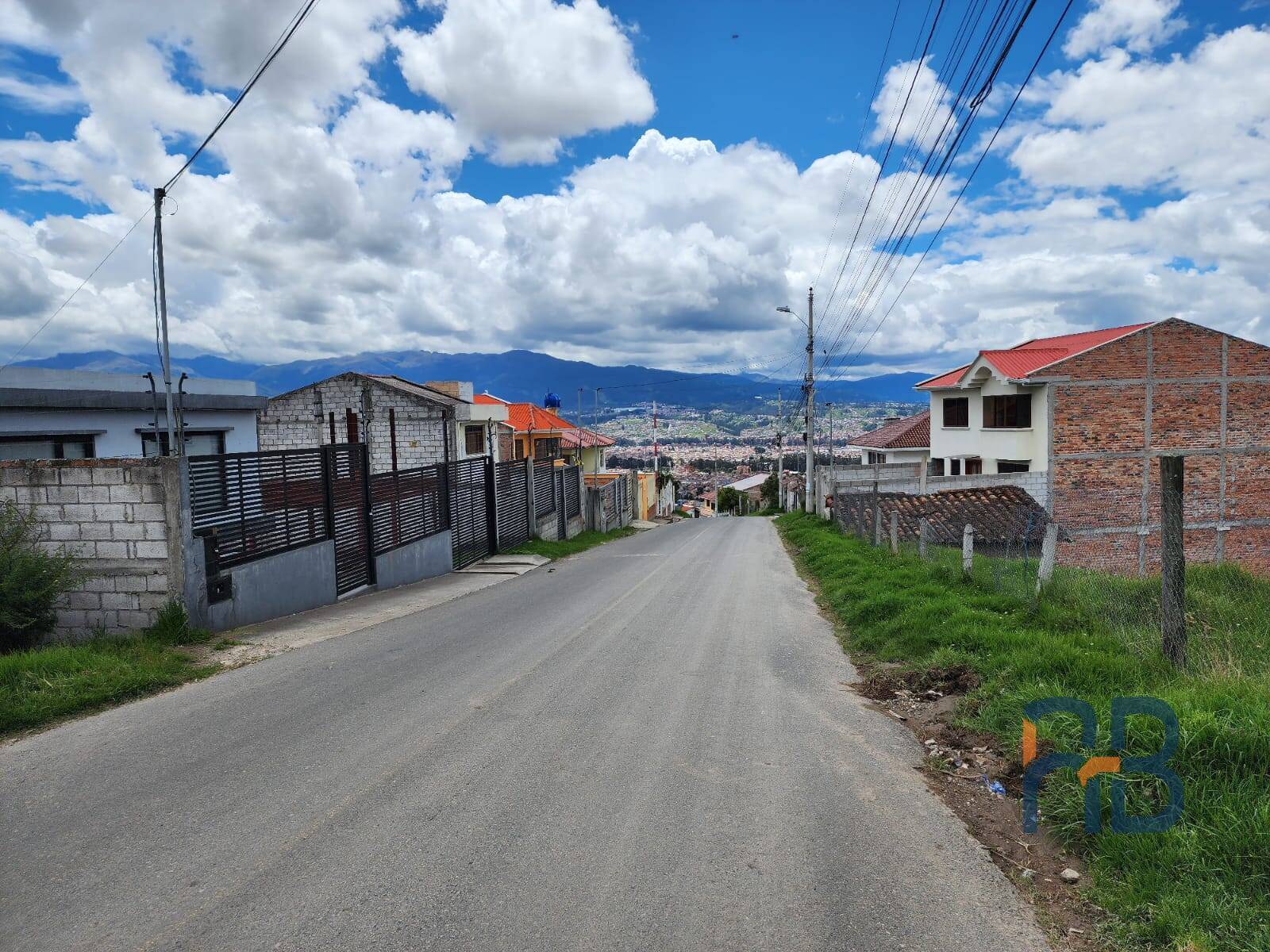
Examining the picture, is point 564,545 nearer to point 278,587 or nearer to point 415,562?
point 415,562

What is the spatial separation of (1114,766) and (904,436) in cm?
4774

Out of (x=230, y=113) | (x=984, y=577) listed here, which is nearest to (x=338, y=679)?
(x=230, y=113)

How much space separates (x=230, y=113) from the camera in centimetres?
953

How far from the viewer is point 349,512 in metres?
13.6

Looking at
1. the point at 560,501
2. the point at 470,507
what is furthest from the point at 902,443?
the point at 470,507

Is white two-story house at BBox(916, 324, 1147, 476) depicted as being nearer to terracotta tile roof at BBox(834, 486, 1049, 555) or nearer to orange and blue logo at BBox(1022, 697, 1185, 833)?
terracotta tile roof at BBox(834, 486, 1049, 555)

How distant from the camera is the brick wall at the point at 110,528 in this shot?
30.1 feet

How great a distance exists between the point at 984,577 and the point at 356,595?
399 inches

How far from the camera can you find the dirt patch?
3891 mm

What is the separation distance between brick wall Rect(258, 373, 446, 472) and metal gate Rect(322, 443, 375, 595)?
43.0ft

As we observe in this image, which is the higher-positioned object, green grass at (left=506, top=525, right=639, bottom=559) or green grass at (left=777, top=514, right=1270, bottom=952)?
green grass at (left=777, top=514, right=1270, bottom=952)

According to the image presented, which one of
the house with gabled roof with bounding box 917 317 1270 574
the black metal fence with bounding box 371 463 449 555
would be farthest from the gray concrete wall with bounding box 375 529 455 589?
the house with gabled roof with bounding box 917 317 1270 574

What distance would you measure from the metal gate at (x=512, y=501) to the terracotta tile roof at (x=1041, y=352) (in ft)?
61.4

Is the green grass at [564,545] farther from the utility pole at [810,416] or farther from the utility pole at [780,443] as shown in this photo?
the utility pole at [780,443]
